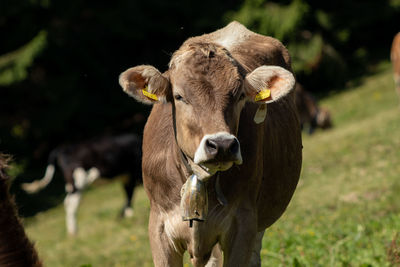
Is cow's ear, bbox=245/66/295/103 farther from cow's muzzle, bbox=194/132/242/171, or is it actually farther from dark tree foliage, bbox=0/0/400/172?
dark tree foliage, bbox=0/0/400/172

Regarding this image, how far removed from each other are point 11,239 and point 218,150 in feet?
3.89

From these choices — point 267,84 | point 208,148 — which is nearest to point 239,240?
point 208,148

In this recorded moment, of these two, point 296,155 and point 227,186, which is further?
point 296,155

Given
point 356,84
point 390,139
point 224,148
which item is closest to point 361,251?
point 224,148

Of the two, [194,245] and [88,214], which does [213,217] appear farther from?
[88,214]

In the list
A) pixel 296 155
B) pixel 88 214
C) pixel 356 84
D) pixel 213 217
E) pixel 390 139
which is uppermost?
pixel 213 217

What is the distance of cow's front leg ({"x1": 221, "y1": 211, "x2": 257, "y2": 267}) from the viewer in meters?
4.25

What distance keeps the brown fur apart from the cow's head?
106cm

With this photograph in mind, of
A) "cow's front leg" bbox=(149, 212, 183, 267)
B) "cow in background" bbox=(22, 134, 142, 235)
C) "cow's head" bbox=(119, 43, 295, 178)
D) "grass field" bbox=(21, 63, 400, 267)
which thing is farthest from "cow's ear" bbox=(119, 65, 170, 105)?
"cow in background" bbox=(22, 134, 142, 235)

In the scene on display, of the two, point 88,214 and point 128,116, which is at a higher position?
point 88,214

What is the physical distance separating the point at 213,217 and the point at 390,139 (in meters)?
10.2

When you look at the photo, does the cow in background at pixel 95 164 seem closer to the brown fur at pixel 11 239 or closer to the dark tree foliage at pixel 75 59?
the dark tree foliage at pixel 75 59

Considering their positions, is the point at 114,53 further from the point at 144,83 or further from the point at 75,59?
the point at 144,83

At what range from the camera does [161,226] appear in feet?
14.5
